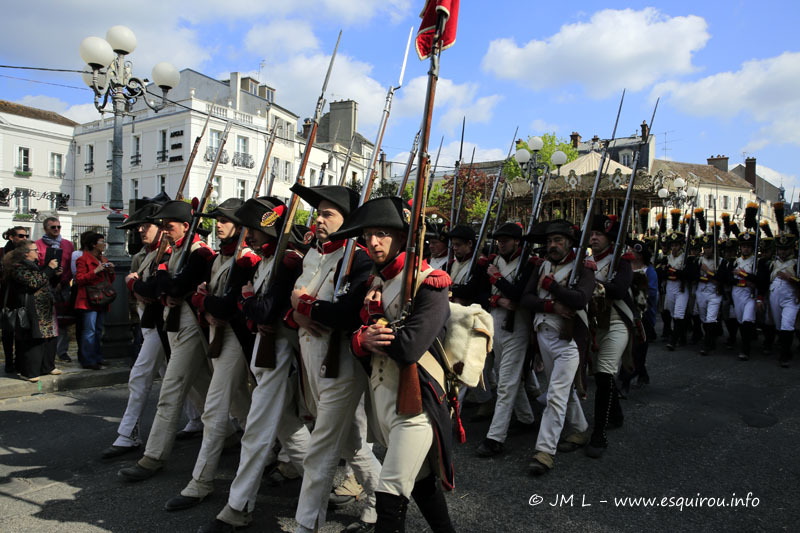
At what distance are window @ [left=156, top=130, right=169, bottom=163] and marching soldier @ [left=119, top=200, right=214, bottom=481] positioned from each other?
1417 inches

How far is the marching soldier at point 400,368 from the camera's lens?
103 inches

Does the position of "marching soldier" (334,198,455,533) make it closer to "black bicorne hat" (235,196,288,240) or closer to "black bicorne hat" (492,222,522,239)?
"black bicorne hat" (235,196,288,240)

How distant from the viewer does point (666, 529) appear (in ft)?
11.3

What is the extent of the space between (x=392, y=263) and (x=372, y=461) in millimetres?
1522

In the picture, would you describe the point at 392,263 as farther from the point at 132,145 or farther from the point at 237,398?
the point at 132,145

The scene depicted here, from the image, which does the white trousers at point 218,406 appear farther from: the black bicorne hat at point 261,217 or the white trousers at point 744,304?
the white trousers at point 744,304

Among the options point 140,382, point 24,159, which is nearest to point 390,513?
point 140,382

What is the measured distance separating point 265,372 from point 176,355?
3.64 ft

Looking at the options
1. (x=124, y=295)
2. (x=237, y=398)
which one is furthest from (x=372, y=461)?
(x=124, y=295)

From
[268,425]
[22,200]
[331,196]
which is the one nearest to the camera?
[331,196]

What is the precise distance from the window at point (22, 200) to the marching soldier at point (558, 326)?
4202 centimetres

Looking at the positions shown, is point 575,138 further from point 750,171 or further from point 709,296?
point 709,296

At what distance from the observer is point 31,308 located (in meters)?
6.92

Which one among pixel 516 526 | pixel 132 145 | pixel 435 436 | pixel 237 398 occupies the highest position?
pixel 132 145
